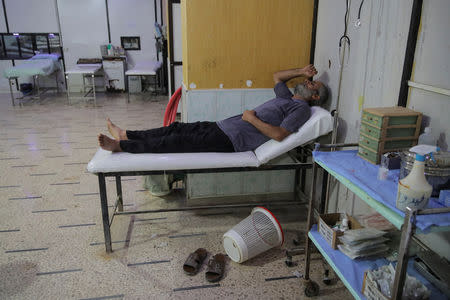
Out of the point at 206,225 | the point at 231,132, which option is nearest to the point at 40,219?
the point at 206,225

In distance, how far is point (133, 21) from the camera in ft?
26.9

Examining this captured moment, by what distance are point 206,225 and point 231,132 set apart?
0.74 meters

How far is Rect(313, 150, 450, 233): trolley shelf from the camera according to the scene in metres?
1.23

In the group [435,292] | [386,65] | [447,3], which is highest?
[447,3]

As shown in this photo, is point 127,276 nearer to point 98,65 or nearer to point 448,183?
point 448,183

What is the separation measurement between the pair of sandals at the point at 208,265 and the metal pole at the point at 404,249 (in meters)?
1.06

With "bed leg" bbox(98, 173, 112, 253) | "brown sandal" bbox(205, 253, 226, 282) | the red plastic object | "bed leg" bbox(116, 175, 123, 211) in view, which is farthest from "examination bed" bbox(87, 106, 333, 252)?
the red plastic object

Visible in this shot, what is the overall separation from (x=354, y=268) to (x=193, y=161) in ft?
3.73

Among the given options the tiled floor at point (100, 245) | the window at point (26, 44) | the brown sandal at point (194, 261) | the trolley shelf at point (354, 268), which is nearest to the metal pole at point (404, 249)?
the trolley shelf at point (354, 268)

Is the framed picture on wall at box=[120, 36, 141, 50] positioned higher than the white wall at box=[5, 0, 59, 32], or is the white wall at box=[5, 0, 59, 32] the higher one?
the white wall at box=[5, 0, 59, 32]

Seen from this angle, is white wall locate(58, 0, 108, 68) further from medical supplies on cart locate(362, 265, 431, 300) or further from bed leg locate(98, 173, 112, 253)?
medical supplies on cart locate(362, 265, 431, 300)

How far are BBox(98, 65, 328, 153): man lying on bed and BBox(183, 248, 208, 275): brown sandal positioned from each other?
692 millimetres

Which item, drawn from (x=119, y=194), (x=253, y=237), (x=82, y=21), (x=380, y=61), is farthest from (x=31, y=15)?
(x=380, y=61)

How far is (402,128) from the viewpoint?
1.73m
